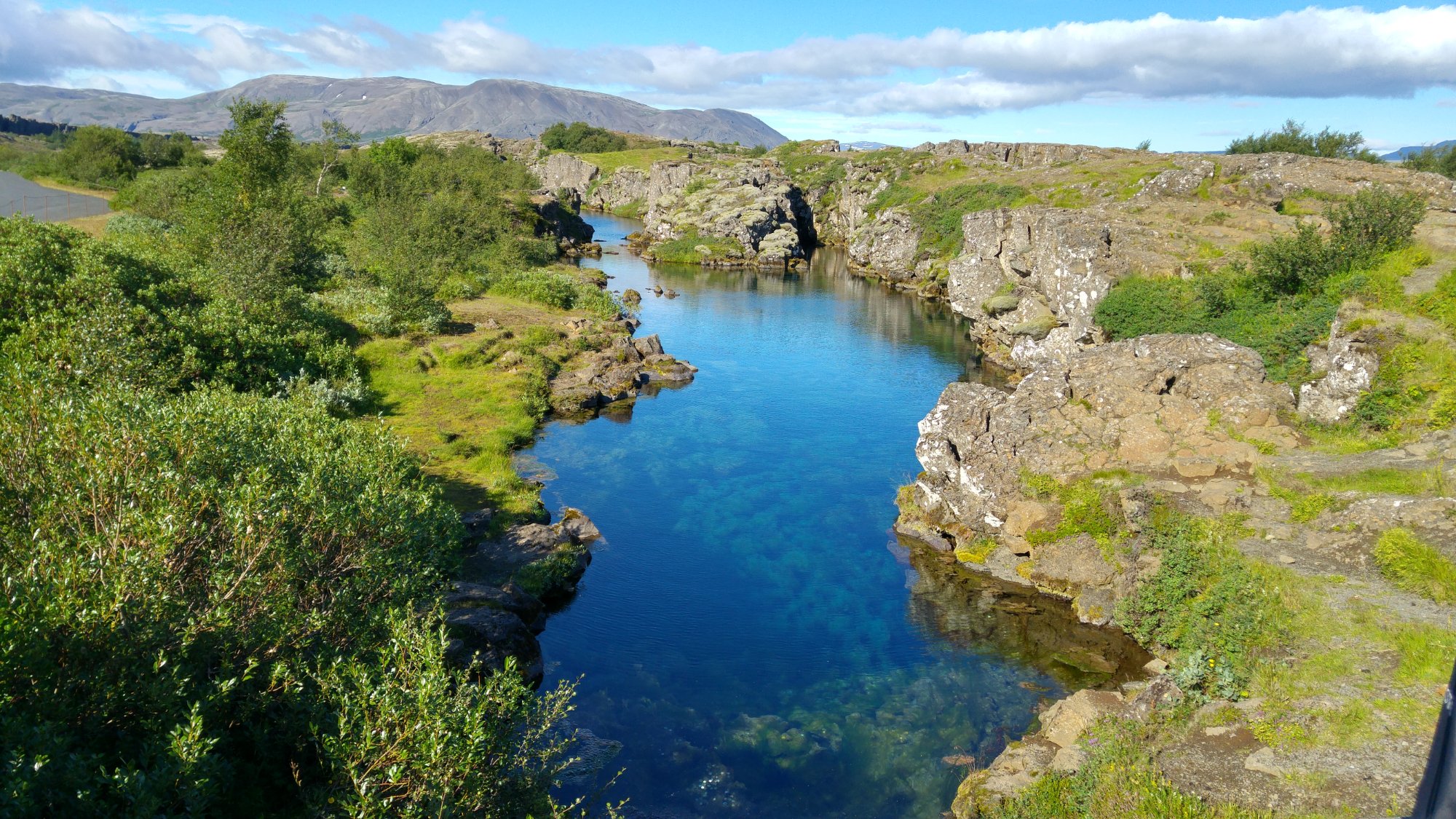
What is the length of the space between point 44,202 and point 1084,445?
9792 centimetres

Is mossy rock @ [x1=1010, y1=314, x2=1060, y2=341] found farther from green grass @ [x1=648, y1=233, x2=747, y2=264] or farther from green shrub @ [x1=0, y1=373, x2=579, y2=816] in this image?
green grass @ [x1=648, y1=233, x2=747, y2=264]

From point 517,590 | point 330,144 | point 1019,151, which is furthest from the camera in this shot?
point 1019,151

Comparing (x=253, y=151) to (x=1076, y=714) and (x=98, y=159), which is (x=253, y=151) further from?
(x=1076, y=714)

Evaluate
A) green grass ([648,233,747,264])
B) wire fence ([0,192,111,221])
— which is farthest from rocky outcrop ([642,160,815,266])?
wire fence ([0,192,111,221])

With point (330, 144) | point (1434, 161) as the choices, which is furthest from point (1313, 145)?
point (330, 144)

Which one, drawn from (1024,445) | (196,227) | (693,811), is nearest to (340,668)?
(693,811)

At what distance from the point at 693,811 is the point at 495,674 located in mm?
8135

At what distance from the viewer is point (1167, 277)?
4622cm

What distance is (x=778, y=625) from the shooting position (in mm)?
27781

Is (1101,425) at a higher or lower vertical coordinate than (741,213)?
lower

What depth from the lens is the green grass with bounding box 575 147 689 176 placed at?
181250mm

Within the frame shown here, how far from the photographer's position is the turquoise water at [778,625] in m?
20.9

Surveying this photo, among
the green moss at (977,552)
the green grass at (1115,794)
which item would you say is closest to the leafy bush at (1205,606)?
the green grass at (1115,794)

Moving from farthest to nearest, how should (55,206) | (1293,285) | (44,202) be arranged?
(55,206), (44,202), (1293,285)
